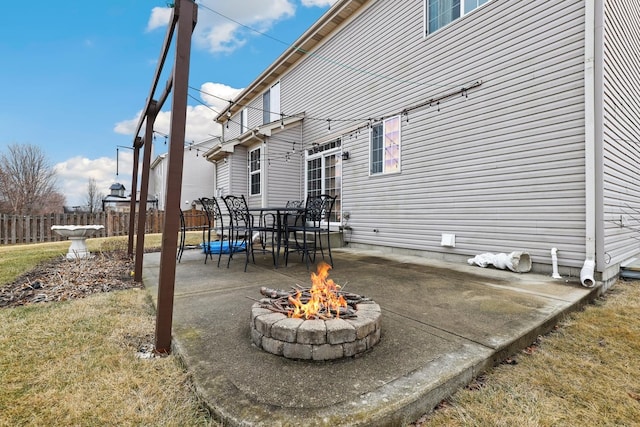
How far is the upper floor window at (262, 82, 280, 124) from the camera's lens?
1010 cm

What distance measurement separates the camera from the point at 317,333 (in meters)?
1.65

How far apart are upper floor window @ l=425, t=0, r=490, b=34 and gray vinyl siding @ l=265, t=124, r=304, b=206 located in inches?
168

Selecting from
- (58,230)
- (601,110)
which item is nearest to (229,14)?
(58,230)

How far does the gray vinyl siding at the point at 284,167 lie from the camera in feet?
27.6

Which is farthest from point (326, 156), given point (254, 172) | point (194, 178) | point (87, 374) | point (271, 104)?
point (194, 178)

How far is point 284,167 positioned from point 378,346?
23.6 ft

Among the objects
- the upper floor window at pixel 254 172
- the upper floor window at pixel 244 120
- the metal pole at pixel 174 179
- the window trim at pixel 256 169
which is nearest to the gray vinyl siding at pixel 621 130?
the metal pole at pixel 174 179

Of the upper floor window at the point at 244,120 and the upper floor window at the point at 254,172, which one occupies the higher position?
the upper floor window at the point at 244,120

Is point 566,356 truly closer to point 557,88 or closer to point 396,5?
point 557,88

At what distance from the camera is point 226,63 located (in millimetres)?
11383

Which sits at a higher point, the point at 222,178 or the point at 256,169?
the point at 256,169

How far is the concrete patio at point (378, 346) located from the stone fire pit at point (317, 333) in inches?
2.2

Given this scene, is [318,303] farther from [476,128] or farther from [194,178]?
[194,178]

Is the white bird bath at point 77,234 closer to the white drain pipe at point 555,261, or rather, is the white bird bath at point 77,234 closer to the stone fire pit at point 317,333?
the stone fire pit at point 317,333
